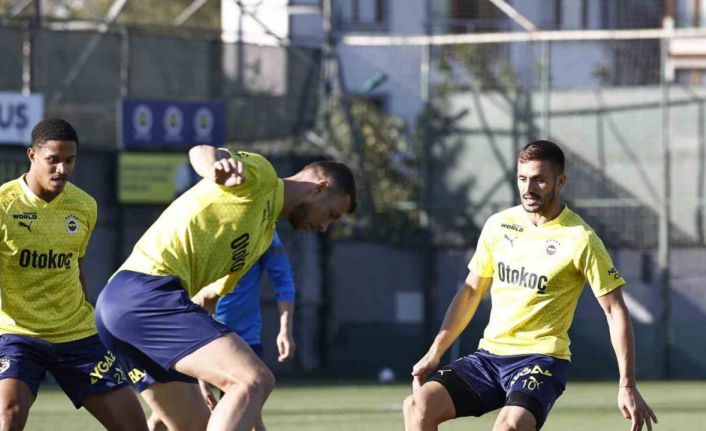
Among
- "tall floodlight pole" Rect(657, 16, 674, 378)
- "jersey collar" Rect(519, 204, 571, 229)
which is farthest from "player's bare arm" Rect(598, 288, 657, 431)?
"tall floodlight pole" Rect(657, 16, 674, 378)

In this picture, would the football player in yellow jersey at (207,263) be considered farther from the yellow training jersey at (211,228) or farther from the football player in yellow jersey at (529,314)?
the football player in yellow jersey at (529,314)

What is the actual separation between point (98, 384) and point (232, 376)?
1.71 metres

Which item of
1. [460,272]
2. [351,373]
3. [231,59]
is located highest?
[231,59]

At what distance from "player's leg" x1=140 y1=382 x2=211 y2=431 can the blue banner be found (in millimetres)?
11212

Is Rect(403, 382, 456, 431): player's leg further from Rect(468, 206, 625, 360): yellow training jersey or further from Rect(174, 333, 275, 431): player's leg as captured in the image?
Rect(174, 333, 275, 431): player's leg

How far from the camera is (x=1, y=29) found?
1770 cm

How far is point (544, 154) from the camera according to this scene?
7672 millimetres

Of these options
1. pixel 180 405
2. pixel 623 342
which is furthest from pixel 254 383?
pixel 623 342

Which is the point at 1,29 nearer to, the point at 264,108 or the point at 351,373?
the point at 264,108

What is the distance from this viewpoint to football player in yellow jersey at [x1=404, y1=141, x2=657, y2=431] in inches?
299

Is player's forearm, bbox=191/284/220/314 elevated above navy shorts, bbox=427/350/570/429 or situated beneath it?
elevated above

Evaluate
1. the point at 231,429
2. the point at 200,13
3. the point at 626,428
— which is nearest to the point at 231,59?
the point at 626,428

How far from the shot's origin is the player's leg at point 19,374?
7.77 m

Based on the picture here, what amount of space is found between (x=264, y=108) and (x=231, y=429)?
1323cm
